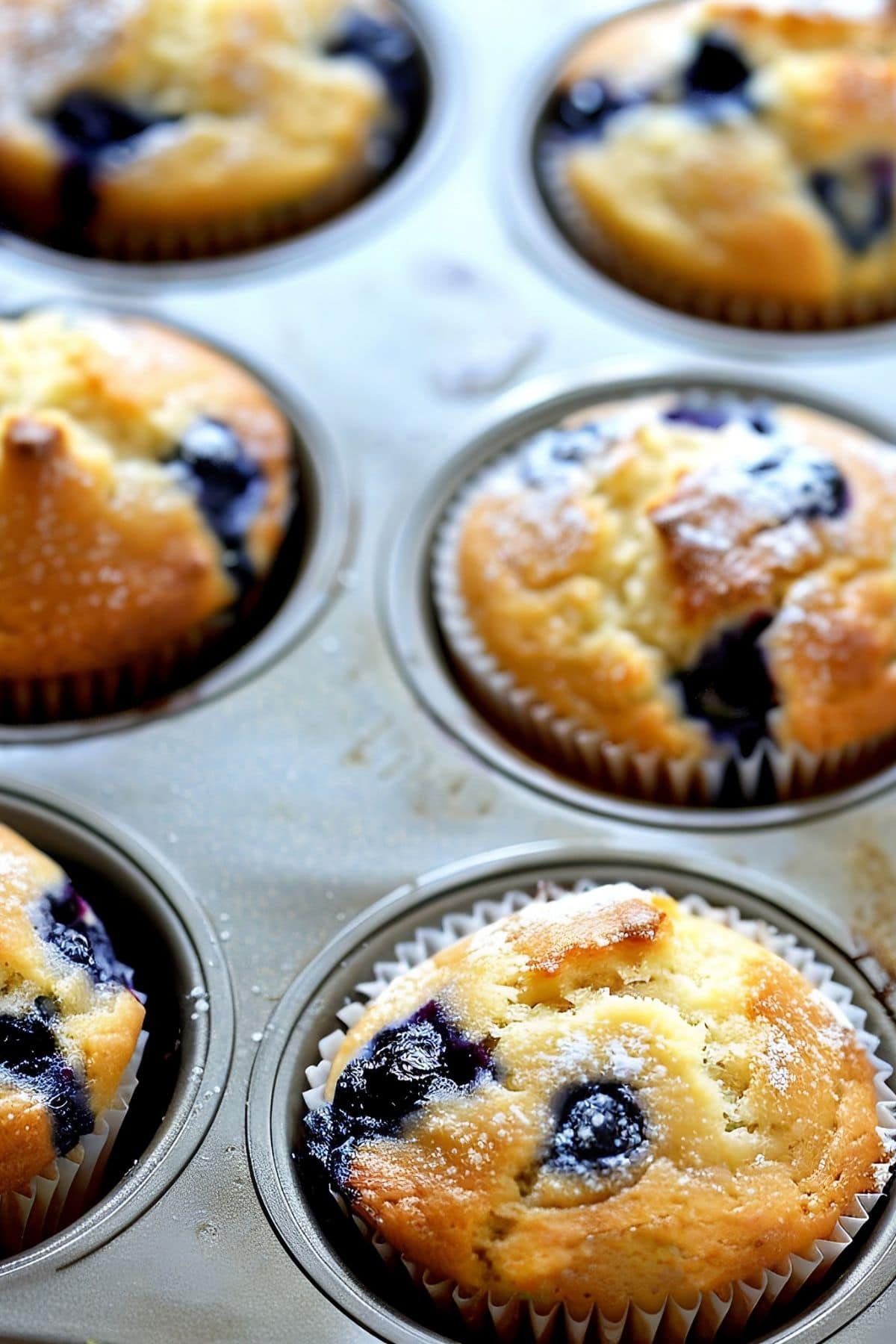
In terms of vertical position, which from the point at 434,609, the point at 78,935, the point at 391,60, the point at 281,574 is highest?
the point at 391,60

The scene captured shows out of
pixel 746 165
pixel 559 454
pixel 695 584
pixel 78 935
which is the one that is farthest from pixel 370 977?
pixel 746 165

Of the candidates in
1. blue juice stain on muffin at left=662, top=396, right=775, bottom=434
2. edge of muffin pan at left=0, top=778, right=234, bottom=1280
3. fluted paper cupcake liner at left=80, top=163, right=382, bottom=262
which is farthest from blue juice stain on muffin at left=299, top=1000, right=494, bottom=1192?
fluted paper cupcake liner at left=80, top=163, right=382, bottom=262

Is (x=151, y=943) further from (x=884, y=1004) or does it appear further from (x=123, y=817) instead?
(x=884, y=1004)

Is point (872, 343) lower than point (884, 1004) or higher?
higher

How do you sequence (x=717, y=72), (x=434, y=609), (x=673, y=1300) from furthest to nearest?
(x=717, y=72)
(x=434, y=609)
(x=673, y=1300)

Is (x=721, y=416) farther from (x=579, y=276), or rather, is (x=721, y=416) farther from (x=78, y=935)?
(x=78, y=935)

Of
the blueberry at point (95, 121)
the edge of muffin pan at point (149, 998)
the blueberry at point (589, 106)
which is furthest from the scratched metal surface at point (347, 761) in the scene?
the blueberry at point (95, 121)

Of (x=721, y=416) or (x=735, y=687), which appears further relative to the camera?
(x=721, y=416)

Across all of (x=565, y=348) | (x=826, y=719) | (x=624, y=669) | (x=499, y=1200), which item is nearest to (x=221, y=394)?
(x=565, y=348)
